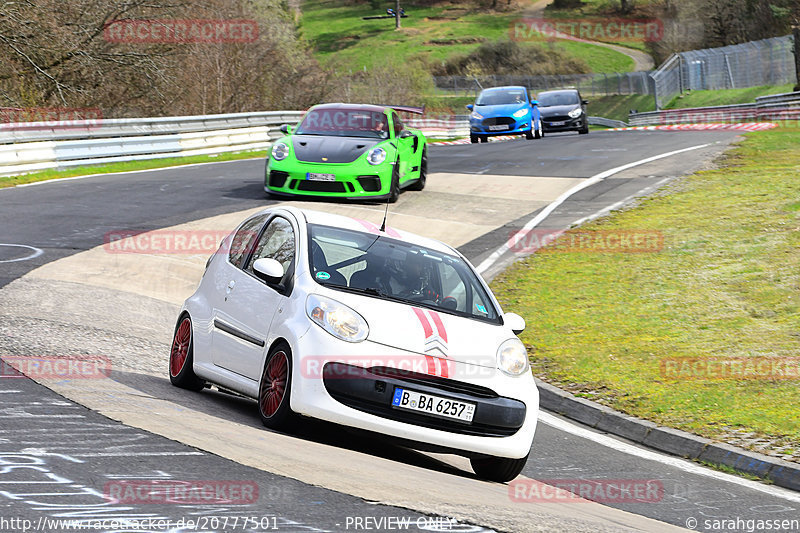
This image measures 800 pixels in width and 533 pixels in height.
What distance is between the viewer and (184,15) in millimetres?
35281

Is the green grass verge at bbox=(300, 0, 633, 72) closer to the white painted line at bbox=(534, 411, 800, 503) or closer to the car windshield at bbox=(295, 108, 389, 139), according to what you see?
the car windshield at bbox=(295, 108, 389, 139)

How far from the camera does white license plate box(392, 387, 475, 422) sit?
6.68m

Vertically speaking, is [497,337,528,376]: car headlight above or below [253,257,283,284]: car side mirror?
below

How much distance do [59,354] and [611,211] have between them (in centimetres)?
1284

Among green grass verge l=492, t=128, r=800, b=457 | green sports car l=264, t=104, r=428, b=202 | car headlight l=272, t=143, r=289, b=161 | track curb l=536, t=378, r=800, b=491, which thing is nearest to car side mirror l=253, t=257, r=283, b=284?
track curb l=536, t=378, r=800, b=491

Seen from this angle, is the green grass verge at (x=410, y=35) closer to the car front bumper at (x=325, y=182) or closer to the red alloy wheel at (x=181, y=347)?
the car front bumper at (x=325, y=182)

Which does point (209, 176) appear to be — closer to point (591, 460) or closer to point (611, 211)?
point (611, 211)

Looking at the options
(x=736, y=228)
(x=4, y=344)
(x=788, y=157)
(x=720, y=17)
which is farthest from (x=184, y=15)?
(x=720, y=17)

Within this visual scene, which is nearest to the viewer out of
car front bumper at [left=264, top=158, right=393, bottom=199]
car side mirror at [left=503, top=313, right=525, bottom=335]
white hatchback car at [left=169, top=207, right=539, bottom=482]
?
white hatchback car at [left=169, top=207, right=539, bottom=482]

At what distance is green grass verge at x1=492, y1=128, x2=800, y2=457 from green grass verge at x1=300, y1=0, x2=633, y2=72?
87.9m

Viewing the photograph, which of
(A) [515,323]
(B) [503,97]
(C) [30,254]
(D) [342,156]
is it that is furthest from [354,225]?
(B) [503,97]

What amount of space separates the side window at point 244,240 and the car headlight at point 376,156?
1028 cm

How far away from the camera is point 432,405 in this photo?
672cm

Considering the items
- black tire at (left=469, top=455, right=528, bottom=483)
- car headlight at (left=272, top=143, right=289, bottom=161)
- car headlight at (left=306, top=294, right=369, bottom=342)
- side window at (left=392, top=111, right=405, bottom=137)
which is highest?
side window at (left=392, top=111, right=405, bottom=137)
